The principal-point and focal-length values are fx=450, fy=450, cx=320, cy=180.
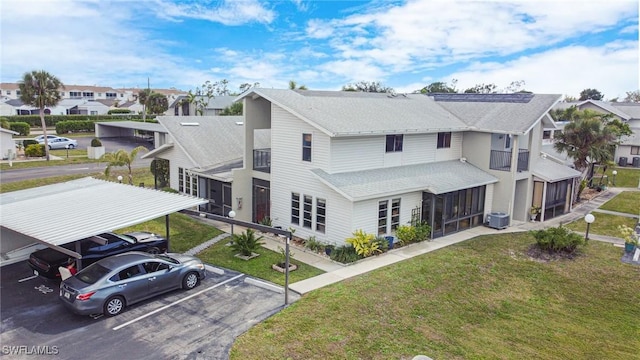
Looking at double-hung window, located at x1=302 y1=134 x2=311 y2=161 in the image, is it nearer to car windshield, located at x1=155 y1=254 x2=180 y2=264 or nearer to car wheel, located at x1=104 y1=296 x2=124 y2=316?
car windshield, located at x1=155 y1=254 x2=180 y2=264

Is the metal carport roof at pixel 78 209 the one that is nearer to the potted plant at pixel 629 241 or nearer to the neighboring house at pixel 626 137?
the potted plant at pixel 629 241

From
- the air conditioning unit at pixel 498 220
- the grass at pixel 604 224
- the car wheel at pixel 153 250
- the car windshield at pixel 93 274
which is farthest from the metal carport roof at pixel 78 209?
the grass at pixel 604 224

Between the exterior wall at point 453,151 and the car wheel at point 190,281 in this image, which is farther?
the exterior wall at point 453,151

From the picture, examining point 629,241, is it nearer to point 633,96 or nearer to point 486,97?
point 486,97

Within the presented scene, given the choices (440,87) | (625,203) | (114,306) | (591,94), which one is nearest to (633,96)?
(591,94)

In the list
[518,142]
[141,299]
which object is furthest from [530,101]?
[141,299]

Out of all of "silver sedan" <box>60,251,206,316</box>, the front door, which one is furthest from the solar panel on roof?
"silver sedan" <box>60,251,206,316</box>
